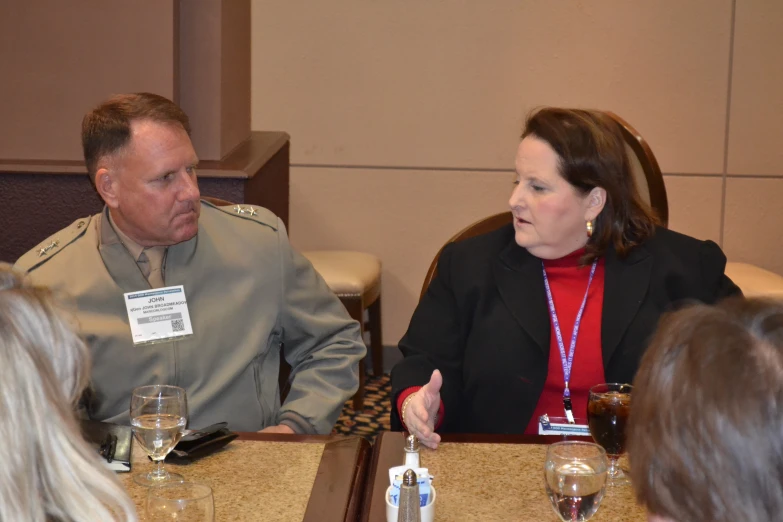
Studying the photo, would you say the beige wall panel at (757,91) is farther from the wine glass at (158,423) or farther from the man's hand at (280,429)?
the wine glass at (158,423)

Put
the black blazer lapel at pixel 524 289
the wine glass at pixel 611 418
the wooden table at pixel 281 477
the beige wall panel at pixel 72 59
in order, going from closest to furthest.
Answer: the wooden table at pixel 281 477, the wine glass at pixel 611 418, the black blazer lapel at pixel 524 289, the beige wall panel at pixel 72 59

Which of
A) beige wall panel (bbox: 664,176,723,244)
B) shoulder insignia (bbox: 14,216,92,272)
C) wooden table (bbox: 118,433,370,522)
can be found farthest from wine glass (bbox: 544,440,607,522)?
beige wall panel (bbox: 664,176,723,244)

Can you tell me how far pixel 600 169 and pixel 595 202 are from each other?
86 millimetres

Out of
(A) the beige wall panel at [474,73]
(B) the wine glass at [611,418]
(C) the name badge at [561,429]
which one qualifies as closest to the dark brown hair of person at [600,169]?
(C) the name badge at [561,429]

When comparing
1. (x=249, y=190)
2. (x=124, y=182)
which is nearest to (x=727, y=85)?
(x=249, y=190)

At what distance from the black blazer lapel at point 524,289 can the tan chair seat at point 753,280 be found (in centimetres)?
185

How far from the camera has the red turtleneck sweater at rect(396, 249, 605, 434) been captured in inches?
90.2

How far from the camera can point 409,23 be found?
4.92m

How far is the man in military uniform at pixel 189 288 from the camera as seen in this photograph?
2.28 meters

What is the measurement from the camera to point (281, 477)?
5.39ft

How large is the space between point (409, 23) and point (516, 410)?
3.05 m

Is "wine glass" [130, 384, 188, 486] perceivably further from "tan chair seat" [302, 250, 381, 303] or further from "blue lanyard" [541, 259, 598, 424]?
"tan chair seat" [302, 250, 381, 303]

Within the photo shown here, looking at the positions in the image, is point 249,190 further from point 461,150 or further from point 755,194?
point 755,194

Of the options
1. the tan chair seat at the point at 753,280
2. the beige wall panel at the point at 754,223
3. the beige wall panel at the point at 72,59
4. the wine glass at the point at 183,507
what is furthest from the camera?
the beige wall panel at the point at 754,223
